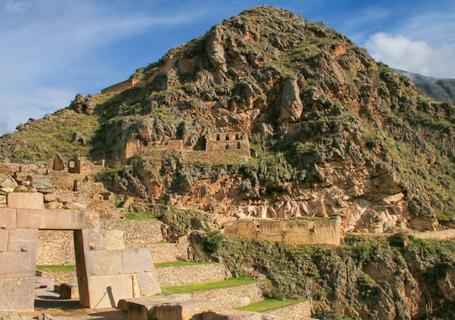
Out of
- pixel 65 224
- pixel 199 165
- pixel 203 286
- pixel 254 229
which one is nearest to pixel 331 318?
pixel 254 229

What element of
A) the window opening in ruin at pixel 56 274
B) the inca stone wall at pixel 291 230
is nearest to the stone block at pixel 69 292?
the window opening in ruin at pixel 56 274

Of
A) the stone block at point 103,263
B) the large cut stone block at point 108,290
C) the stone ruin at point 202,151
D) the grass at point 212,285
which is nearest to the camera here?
the large cut stone block at point 108,290

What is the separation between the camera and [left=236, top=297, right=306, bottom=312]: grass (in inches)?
813

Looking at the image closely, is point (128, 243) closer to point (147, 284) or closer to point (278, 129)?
point (147, 284)

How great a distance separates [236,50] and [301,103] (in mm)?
6714

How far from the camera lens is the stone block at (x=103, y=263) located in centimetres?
1155

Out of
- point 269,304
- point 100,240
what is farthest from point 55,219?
point 269,304

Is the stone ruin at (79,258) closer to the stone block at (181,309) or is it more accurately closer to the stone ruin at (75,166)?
the stone block at (181,309)

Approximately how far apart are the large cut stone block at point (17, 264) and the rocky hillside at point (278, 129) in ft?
66.8

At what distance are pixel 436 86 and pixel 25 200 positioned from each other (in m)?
62.5

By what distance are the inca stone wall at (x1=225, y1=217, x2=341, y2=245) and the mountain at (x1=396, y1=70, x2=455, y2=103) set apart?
128 ft

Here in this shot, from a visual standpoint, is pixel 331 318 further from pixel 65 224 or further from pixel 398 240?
pixel 65 224

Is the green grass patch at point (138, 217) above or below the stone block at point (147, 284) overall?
above

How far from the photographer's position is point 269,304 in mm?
22328
